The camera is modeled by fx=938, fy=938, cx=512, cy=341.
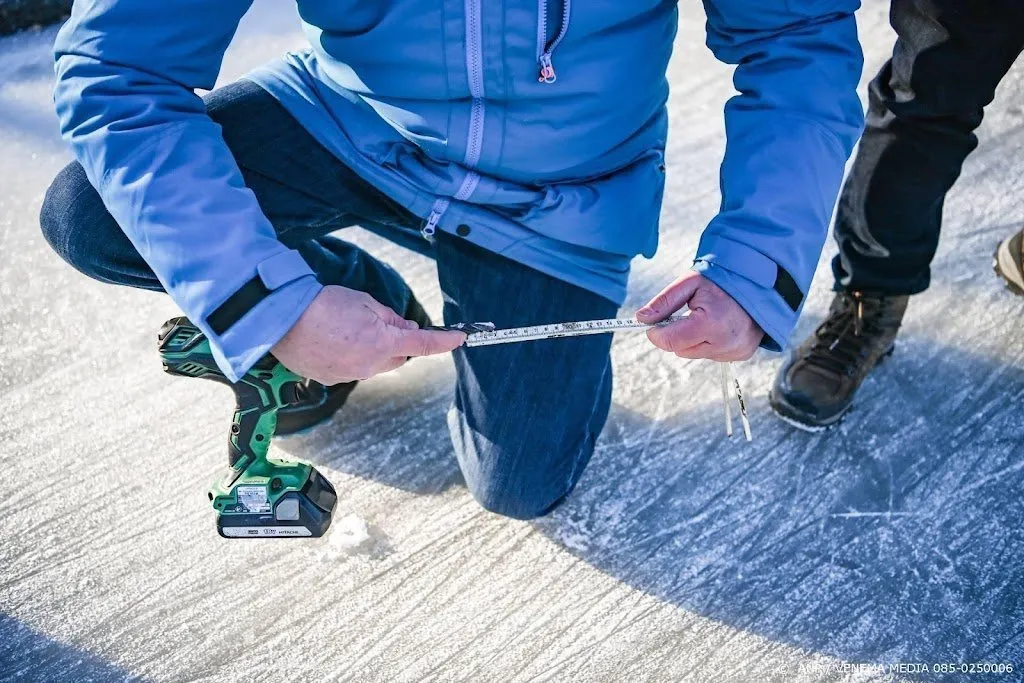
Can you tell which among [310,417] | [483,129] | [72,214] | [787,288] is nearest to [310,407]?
[310,417]

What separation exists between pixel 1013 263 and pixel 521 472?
1087mm

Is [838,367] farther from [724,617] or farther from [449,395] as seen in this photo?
[449,395]

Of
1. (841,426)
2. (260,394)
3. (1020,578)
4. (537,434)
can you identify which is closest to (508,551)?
(537,434)

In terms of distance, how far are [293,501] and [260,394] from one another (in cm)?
17

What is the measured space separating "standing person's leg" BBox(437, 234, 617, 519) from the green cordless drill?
0.26m

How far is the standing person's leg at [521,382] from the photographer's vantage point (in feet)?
4.74

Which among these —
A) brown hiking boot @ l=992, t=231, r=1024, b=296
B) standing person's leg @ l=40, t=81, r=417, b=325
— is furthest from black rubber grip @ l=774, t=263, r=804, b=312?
brown hiking boot @ l=992, t=231, r=1024, b=296

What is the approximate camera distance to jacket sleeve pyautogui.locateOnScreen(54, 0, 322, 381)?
1.13 meters

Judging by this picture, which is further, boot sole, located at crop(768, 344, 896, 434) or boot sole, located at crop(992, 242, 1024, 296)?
boot sole, located at crop(992, 242, 1024, 296)

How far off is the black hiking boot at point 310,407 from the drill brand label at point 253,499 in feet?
0.60

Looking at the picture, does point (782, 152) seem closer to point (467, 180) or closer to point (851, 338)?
point (467, 180)

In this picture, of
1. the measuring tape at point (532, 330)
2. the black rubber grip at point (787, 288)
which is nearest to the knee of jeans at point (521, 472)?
the measuring tape at point (532, 330)

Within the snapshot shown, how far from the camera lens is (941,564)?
1427 millimetres

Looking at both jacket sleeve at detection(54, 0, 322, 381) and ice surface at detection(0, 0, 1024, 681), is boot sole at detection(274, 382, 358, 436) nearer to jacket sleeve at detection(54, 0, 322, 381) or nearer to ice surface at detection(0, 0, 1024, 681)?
ice surface at detection(0, 0, 1024, 681)
